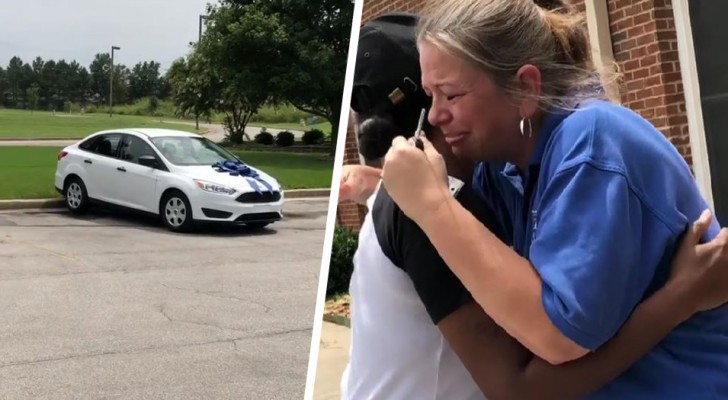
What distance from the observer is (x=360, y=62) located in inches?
36.6

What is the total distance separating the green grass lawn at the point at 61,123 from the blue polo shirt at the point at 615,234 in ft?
5.93

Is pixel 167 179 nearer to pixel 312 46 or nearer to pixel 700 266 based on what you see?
pixel 312 46

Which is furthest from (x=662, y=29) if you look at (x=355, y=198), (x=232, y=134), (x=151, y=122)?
(x=151, y=122)

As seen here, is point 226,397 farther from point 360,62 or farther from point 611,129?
point 611,129

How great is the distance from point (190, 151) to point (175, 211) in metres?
0.30

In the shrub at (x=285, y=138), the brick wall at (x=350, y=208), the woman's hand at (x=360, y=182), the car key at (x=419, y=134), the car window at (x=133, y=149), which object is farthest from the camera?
the car window at (x=133, y=149)

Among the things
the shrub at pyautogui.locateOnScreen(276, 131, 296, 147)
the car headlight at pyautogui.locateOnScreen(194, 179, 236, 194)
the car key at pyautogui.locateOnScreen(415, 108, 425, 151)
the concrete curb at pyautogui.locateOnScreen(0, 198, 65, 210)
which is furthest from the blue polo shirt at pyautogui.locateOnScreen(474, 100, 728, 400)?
the concrete curb at pyautogui.locateOnScreen(0, 198, 65, 210)

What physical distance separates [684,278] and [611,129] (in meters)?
0.15

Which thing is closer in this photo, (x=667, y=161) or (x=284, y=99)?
(x=667, y=161)

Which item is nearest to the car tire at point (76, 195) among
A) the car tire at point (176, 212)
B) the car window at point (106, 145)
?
the car window at point (106, 145)

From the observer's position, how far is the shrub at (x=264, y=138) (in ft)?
6.83

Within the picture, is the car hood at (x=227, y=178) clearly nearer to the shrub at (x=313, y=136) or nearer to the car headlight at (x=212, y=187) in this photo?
the car headlight at (x=212, y=187)

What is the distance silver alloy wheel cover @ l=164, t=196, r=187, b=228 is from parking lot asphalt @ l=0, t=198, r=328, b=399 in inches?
2.6

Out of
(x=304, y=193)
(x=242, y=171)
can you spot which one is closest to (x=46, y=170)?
(x=242, y=171)
